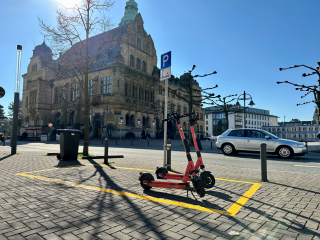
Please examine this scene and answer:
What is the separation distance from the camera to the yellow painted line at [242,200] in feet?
11.1

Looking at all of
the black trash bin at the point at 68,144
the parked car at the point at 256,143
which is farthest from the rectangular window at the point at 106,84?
the black trash bin at the point at 68,144

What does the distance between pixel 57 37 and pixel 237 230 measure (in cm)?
1234

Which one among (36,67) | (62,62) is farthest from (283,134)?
(62,62)

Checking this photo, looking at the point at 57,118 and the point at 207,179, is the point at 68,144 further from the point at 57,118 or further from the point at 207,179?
the point at 57,118

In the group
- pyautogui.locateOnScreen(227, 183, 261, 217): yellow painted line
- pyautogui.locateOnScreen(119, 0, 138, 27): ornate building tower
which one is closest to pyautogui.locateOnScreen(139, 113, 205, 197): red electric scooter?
pyautogui.locateOnScreen(227, 183, 261, 217): yellow painted line

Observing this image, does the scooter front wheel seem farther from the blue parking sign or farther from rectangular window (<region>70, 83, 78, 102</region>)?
rectangular window (<region>70, 83, 78, 102</region>)

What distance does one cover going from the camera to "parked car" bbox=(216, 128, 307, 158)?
1154 centimetres

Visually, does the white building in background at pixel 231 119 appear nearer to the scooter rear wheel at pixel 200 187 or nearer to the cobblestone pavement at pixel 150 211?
the cobblestone pavement at pixel 150 211

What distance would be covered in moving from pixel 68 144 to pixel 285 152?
34.0 ft

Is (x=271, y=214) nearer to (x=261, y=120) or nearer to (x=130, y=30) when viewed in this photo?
(x=130, y=30)

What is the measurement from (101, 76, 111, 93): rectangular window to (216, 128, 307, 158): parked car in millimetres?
24928

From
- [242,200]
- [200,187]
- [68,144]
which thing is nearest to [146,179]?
[200,187]

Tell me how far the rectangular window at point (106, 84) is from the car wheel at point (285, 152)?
27459 mm

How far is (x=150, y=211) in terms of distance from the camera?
334cm
